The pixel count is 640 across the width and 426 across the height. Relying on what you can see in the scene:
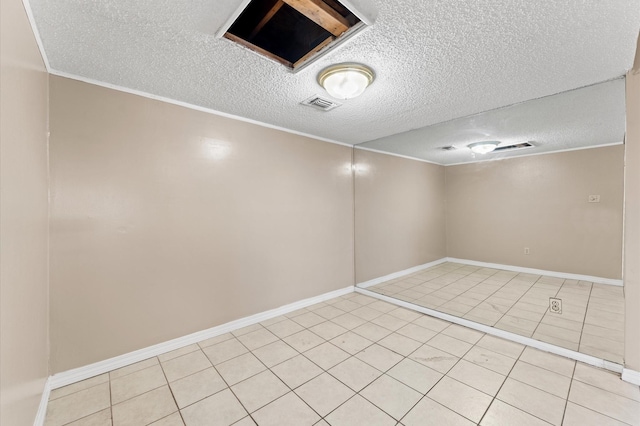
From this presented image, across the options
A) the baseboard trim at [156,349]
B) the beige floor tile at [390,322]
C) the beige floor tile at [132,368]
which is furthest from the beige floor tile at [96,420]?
the beige floor tile at [390,322]

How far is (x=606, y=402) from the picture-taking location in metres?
1.67

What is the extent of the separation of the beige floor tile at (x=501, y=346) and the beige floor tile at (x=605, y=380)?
396mm

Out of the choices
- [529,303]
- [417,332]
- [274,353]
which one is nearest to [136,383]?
[274,353]

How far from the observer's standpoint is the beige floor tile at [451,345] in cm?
233

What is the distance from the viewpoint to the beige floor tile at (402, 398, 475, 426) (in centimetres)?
153

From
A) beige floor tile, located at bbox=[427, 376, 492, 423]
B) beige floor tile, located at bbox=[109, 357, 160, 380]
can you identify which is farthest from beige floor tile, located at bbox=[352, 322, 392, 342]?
beige floor tile, located at bbox=[109, 357, 160, 380]

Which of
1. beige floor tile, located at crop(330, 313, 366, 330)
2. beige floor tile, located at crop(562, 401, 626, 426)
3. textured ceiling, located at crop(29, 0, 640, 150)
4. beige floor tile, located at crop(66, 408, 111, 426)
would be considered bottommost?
beige floor tile, located at crop(66, 408, 111, 426)

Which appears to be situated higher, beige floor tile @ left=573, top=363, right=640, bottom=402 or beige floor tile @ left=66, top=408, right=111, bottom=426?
beige floor tile @ left=573, top=363, right=640, bottom=402

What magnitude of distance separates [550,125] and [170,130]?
14.5 ft

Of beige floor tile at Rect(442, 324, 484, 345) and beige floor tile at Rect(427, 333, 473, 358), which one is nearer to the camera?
beige floor tile at Rect(427, 333, 473, 358)

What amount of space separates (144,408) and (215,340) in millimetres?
888

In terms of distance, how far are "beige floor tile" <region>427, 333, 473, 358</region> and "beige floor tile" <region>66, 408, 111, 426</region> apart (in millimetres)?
2671

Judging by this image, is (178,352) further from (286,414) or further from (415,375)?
(415,375)

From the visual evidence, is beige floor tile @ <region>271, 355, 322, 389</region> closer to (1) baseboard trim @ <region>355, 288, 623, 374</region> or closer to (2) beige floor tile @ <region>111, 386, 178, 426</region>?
(2) beige floor tile @ <region>111, 386, 178, 426</region>
